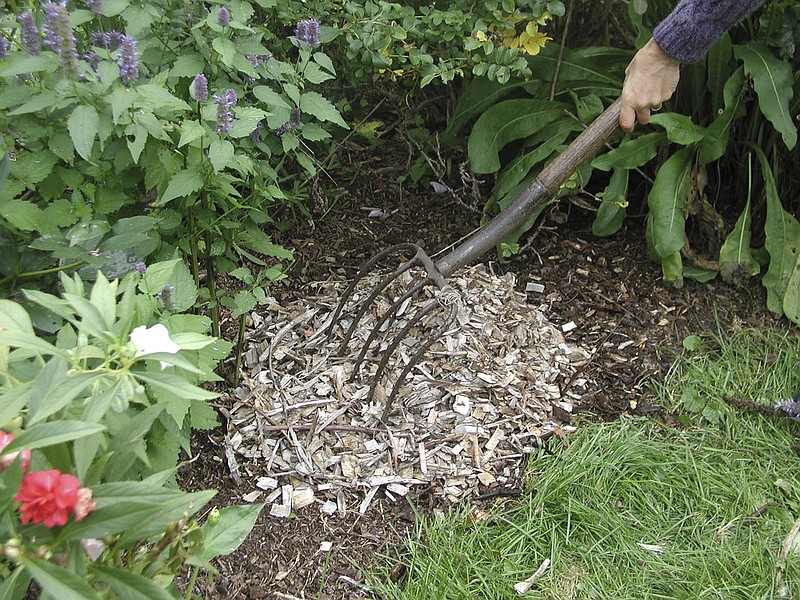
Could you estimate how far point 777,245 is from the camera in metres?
2.87

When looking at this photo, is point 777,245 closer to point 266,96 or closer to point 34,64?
point 266,96

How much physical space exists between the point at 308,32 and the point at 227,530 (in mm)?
1294

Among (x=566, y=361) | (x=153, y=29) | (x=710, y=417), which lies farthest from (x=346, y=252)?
(x=710, y=417)

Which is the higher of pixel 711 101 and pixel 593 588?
pixel 711 101

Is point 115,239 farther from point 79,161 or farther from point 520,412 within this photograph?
point 520,412

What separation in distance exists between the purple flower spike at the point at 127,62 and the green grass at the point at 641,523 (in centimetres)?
142

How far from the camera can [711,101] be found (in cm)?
312

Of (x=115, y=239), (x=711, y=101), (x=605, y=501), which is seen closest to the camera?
(x=115, y=239)

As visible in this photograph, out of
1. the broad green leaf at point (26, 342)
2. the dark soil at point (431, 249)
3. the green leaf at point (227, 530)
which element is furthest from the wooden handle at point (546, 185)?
the broad green leaf at point (26, 342)

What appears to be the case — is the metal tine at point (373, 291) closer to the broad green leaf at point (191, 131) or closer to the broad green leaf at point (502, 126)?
the broad green leaf at point (502, 126)

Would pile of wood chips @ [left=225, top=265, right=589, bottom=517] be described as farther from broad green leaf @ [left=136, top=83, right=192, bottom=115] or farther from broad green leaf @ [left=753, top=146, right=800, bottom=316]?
broad green leaf @ [left=136, top=83, right=192, bottom=115]

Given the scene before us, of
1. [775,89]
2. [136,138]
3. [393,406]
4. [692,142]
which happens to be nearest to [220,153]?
[136,138]

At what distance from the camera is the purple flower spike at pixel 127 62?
61.3 inches

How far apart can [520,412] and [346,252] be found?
40.5 inches
